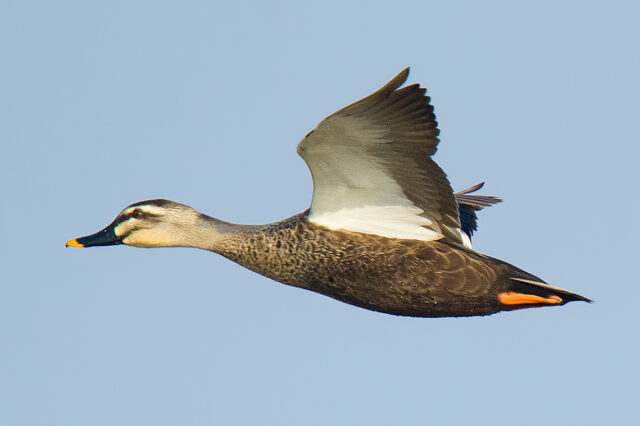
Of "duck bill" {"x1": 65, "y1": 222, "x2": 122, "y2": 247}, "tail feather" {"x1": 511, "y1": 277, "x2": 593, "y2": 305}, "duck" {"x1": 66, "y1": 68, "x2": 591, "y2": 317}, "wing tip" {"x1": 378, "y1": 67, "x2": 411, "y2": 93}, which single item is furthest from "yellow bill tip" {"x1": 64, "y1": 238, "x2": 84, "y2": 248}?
"tail feather" {"x1": 511, "y1": 277, "x2": 593, "y2": 305}

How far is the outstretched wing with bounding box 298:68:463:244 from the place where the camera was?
8453 millimetres

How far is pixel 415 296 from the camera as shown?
915 cm

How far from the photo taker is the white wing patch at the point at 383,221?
933 cm

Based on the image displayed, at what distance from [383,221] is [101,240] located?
2.90 meters

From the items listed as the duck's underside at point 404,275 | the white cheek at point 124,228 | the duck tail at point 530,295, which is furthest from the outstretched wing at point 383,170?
the white cheek at point 124,228

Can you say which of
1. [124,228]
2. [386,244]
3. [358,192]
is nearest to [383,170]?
[358,192]

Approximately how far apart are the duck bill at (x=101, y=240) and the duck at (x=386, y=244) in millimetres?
1441

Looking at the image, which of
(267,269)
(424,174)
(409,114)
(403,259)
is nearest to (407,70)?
(409,114)

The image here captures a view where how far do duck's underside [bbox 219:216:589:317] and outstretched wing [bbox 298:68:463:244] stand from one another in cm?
15

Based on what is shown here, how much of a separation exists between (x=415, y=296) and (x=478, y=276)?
1.87 feet

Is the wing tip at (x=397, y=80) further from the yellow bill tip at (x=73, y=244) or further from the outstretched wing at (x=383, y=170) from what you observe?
the yellow bill tip at (x=73, y=244)

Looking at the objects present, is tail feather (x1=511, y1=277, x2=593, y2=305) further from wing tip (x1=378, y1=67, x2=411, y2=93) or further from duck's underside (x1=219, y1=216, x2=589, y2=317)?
wing tip (x1=378, y1=67, x2=411, y2=93)

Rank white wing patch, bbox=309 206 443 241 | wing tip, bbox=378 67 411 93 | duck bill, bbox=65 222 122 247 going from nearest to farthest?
wing tip, bbox=378 67 411 93, white wing patch, bbox=309 206 443 241, duck bill, bbox=65 222 122 247

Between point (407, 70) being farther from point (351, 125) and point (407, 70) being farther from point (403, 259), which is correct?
point (403, 259)
